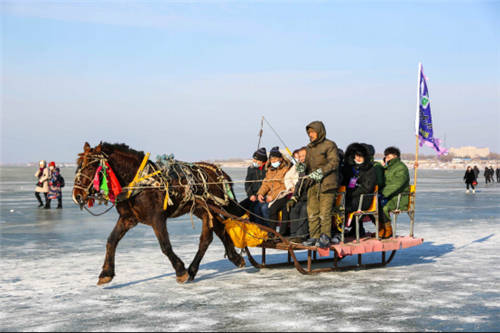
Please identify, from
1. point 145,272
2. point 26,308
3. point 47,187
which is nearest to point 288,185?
point 145,272

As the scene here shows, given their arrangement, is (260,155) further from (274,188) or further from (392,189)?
(392,189)

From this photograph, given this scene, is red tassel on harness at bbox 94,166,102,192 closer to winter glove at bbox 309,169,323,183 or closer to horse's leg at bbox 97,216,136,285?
horse's leg at bbox 97,216,136,285

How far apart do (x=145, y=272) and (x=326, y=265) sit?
10.8ft

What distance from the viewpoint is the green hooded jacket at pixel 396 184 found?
10.3 meters

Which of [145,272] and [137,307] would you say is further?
[145,272]

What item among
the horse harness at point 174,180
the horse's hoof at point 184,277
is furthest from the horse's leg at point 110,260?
the horse's hoof at point 184,277

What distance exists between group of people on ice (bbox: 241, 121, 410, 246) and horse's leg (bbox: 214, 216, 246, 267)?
635mm

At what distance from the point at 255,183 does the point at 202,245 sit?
162cm

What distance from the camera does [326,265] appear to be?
35.5ft

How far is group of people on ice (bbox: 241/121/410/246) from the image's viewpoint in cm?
941

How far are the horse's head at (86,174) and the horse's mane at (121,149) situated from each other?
0.18 m

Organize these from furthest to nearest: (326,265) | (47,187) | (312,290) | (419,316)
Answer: (47,187) → (326,265) → (312,290) → (419,316)

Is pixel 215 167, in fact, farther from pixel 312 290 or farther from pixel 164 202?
pixel 312 290

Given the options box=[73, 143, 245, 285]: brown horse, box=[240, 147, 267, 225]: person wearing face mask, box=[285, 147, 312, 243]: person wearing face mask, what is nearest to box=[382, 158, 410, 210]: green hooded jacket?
box=[285, 147, 312, 243]: person wearing face mask
